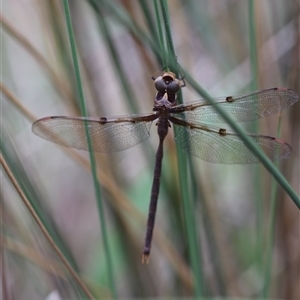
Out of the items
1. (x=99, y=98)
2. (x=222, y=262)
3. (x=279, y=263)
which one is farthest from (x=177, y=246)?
(x=99, y=98)

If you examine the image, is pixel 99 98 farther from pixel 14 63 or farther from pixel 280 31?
pixel 14 63

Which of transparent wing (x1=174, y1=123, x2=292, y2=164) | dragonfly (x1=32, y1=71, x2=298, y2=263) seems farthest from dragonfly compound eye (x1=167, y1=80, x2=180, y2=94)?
transparent wing (x1=174, y1=123, x2=292, y2=164)

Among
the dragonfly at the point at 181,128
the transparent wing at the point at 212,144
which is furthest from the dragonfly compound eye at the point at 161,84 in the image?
the transparent wing at the point at 212,144

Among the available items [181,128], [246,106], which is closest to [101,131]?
[181,128]

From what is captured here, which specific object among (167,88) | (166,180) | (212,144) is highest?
(167,88)

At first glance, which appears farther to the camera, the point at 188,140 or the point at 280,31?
the point at 280,31

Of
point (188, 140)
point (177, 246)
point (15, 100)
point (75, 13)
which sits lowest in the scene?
point (177, 246)

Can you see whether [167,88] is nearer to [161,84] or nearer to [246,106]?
[161,84]
